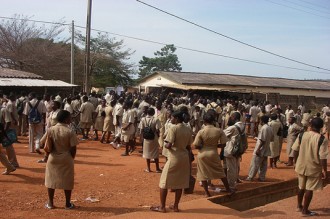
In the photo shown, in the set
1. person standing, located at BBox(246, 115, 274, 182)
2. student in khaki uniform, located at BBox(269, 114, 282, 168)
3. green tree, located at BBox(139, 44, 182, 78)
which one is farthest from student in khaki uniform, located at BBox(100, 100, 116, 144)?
green tree, located at BBox(139, 44, 182, 78)

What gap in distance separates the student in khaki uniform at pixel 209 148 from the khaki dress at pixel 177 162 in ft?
2.20

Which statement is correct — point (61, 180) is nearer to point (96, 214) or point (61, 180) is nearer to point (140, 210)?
point (96, 214)

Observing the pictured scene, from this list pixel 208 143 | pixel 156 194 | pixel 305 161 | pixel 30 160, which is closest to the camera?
pixel 305 161

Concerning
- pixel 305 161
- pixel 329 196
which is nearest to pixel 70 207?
pixel 305 161

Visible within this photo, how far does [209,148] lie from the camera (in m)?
7.30

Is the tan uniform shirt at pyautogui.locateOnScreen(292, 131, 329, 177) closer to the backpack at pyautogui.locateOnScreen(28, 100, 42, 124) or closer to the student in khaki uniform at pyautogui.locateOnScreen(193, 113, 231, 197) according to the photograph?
the student in khaki uniform at pyautogui.locateOnScreen(193, 113, 231, 197)

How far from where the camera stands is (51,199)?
261 inches

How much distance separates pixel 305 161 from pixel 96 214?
3.77m

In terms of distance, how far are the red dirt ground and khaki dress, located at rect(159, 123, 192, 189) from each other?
890 mm

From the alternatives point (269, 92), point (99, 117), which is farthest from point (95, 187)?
point (269, 92)

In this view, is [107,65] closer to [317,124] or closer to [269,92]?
[269,92]

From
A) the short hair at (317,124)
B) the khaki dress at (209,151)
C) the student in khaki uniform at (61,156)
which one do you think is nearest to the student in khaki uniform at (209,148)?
the khaki dress at (209,151)

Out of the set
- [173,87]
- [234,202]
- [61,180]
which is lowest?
[234,202]

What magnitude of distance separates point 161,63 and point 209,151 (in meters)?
52.6
